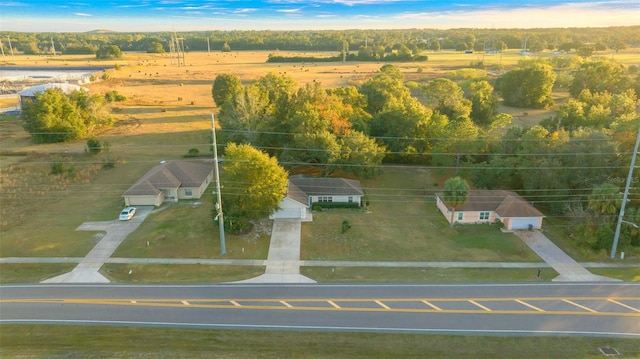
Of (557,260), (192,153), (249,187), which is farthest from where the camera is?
(192,153)

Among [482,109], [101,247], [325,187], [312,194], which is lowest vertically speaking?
[101,247]

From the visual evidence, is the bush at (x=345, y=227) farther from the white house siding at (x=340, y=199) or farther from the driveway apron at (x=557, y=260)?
the driveway apron at (x=557, y=260)

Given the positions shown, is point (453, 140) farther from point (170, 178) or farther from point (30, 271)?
point (30, 271)

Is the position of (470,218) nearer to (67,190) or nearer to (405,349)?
(405,349)

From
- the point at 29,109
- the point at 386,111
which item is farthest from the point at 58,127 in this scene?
the point at 386,111

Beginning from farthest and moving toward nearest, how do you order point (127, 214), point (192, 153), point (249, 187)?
point (192, 153)
point (127, 214)
point (249, 187)

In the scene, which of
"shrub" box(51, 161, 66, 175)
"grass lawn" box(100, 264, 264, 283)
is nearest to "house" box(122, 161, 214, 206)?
"grass lawn" box(100, 264, 264, 283)

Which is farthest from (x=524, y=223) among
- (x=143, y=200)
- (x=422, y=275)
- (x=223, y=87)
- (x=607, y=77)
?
(x=607, y=77)
